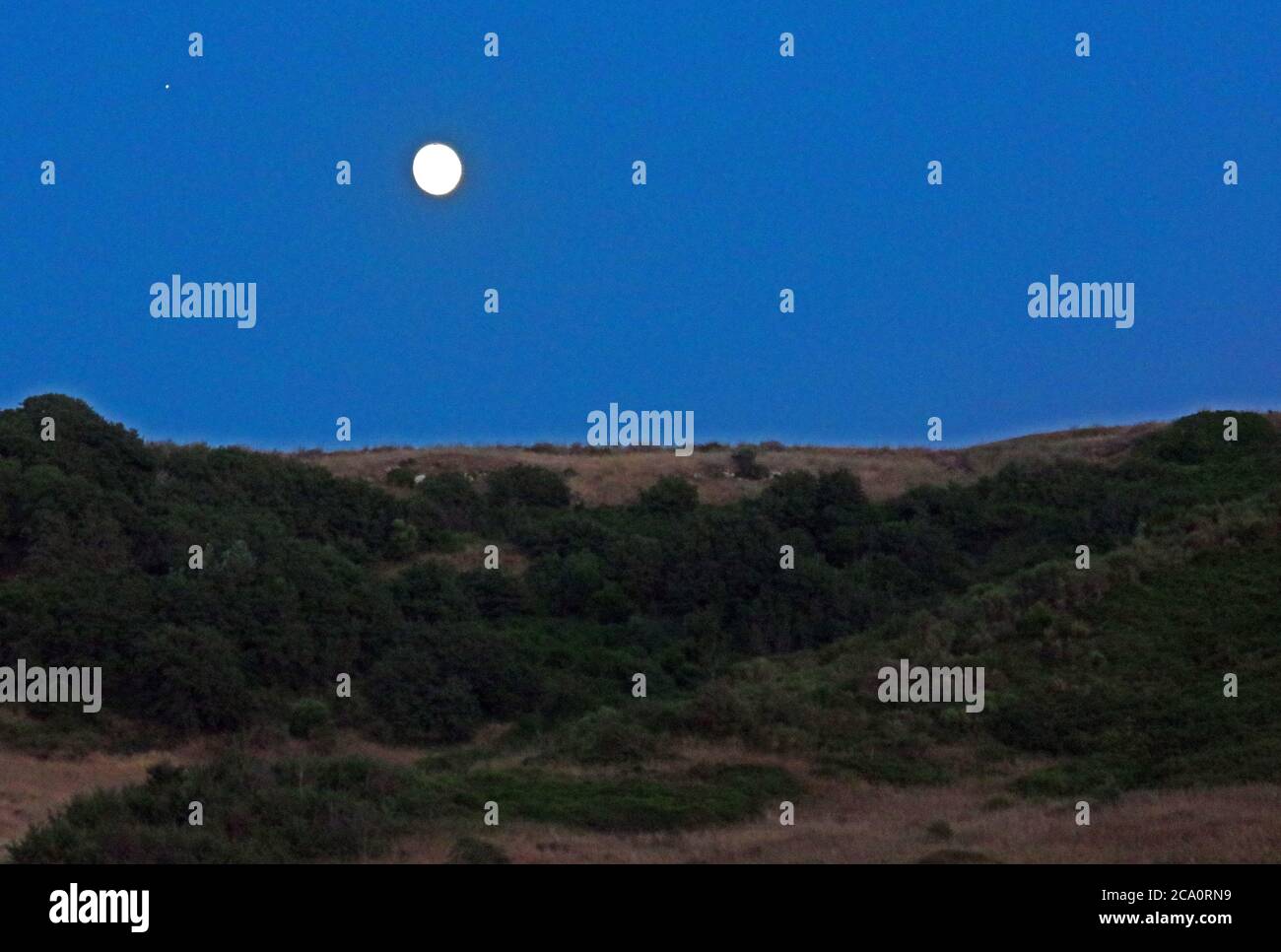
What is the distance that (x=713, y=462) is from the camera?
47719mm

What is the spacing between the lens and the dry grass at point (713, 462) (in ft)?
147

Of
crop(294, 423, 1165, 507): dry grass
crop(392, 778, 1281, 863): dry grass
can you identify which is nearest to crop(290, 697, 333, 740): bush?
crop(392, 778, 1281, 863): dry grass

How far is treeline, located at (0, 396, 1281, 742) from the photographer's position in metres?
26.1

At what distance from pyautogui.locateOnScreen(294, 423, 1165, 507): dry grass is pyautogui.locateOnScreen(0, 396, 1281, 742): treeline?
172 centimetres

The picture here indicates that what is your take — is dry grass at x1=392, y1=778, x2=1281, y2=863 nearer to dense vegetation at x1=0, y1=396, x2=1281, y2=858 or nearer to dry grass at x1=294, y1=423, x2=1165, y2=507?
dense vegetation at x1=0, y1=396, x2=1281, y2=858

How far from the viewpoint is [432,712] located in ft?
87.5

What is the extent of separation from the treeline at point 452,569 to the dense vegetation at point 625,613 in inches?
3.1

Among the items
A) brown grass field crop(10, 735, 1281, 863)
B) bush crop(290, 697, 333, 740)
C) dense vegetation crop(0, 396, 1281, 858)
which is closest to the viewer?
brown grass field crop(10, 735, 1281, 863)

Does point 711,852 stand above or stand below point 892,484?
below

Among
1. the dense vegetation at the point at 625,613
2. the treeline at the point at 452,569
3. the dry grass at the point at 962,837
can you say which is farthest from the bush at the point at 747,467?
the dry grass at the point at 962,837

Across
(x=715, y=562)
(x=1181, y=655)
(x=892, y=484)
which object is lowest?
(x=1181, y=655)

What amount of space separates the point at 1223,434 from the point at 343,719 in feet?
94.1
